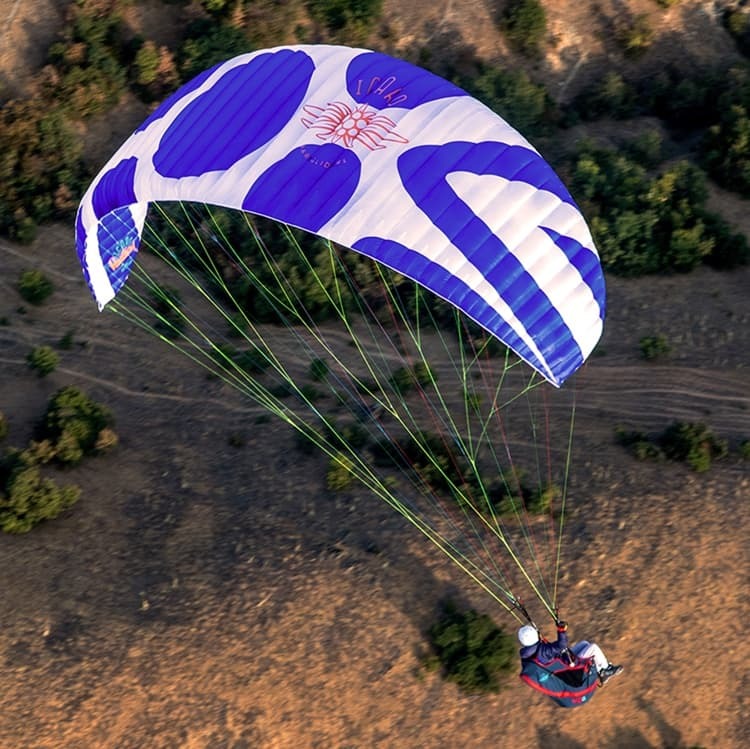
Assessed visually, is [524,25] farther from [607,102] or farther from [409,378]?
[409,378]

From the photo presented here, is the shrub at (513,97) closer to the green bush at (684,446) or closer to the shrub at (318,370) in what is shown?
the shrub at (318,370)

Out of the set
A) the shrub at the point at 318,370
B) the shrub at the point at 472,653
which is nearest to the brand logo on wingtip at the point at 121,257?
the shrub at the point at 318,370

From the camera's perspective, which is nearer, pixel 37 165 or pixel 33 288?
pixel 33 288

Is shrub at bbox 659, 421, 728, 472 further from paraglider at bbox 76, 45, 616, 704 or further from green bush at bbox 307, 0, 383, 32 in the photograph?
A: green bush at bbox 307, 0, 383, 32

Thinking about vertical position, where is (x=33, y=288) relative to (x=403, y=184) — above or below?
below

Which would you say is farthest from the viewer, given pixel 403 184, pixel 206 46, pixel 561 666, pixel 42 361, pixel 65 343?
pixel 206 46

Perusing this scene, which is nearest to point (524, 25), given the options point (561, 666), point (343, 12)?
point (343, 12)
